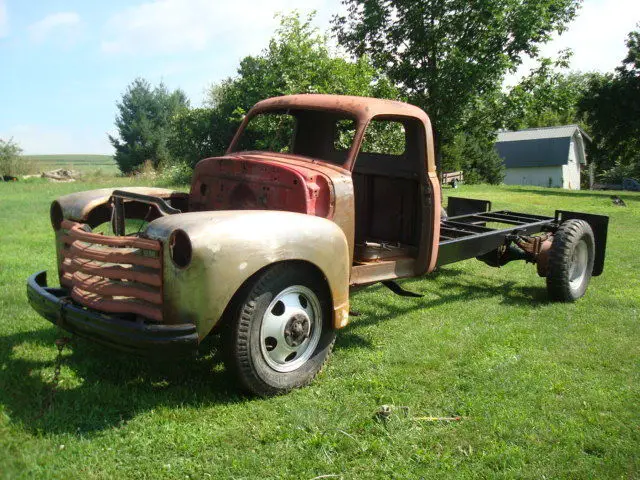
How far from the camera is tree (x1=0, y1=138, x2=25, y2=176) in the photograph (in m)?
27.7

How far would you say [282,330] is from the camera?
3.80m

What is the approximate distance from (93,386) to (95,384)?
0.08ft

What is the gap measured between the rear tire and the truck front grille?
14.6 feet

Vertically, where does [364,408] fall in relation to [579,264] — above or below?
below

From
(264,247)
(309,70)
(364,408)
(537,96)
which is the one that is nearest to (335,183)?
(264,247)

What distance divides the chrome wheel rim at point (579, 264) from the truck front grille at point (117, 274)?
5009 mm

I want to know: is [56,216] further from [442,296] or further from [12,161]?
[12,161]

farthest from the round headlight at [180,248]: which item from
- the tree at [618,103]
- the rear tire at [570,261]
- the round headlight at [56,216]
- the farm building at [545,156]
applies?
the farm building at [545,156]

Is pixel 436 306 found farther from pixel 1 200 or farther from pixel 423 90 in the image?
pixel 1 200

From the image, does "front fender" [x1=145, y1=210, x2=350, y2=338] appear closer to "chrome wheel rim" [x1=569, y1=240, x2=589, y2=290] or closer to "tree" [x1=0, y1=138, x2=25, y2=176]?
"chrome wheel rim" [x1=569, y1=240, x2=589, y2=290]

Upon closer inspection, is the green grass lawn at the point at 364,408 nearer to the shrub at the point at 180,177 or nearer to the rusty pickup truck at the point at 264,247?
the rusty pickup truck at the point at 264,247

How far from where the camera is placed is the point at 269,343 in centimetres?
383

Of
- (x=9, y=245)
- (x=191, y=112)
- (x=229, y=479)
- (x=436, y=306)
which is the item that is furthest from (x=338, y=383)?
(x=191, y=112)

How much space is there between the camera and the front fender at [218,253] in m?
3.30
